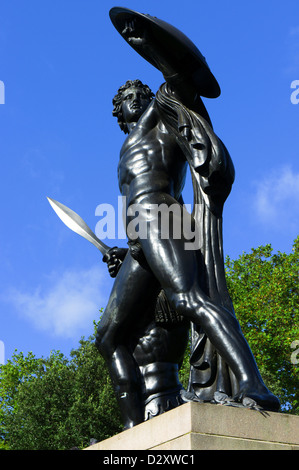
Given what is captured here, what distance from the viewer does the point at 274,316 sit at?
24703 millimetres

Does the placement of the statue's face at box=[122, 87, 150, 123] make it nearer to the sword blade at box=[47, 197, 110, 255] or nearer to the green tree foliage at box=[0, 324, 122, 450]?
the sword blade at box=[47, 197, 110, 255]

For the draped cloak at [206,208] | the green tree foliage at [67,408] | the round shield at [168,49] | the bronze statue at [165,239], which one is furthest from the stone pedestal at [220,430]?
the green tree foliage at [67,408]

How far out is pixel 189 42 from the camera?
5.80m

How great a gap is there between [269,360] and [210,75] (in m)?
19.9

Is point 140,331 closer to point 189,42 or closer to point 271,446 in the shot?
point 271,446

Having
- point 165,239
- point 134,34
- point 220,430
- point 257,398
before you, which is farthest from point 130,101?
point 220,430

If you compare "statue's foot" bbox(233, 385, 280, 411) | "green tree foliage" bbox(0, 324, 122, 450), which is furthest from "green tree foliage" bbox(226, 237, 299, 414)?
"statue's foot" bbox(233, 385, 280, 411)

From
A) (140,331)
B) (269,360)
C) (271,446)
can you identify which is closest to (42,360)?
(269,360)

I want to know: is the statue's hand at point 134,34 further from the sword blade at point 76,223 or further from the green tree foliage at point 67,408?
the green tree foliage at point 67,408

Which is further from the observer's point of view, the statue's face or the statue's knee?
the statue's face

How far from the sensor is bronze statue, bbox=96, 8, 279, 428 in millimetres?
5254

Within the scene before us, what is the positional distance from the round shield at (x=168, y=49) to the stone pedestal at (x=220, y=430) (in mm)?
2855

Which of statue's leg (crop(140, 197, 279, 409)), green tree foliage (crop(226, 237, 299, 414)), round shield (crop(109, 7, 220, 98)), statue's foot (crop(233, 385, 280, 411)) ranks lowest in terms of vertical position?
statue's foot (crop(233, 385, 280, 411))

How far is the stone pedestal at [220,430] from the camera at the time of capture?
4.04 meters
